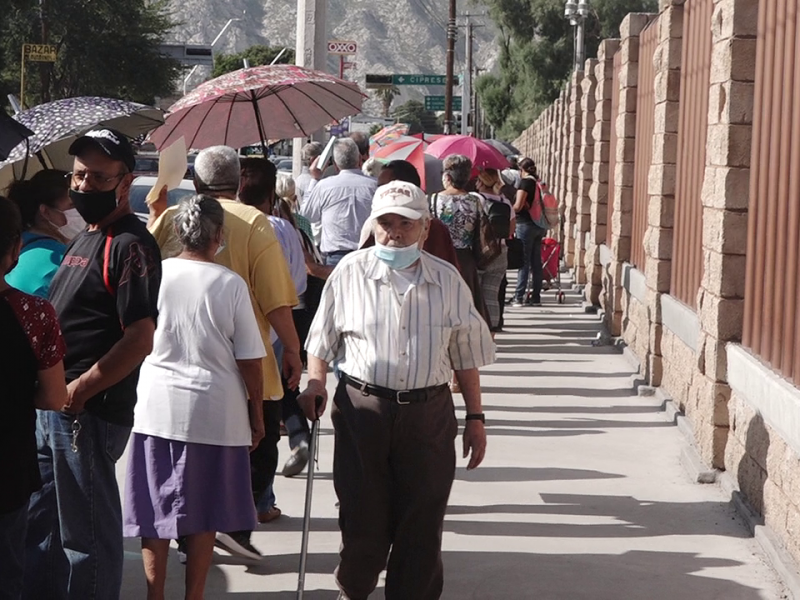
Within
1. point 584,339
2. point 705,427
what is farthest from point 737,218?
point 584,339

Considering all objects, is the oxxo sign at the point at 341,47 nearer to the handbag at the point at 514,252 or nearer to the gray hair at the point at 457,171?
the handbag at the point at 514,252

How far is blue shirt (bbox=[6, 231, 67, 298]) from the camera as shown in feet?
17.5

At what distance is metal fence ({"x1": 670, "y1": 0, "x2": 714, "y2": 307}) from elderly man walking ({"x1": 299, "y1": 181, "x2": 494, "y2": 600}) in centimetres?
475

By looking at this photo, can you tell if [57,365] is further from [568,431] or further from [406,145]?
[406,145]

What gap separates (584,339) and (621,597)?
955cm

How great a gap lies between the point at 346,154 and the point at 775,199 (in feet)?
15.1

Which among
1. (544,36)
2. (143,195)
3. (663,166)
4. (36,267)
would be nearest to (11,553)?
(36,267)

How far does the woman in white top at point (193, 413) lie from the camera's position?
5.34 m

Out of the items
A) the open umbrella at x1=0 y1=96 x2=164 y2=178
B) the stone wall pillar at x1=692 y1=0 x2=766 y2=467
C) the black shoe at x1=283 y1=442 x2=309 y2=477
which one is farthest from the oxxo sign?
the open umbrella at x1=0 y1=96 x2=164 y2=178

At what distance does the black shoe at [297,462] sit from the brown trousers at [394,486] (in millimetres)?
2863

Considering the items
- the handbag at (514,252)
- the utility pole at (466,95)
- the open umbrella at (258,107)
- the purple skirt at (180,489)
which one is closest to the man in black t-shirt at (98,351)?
the purple skirt at (180,489)

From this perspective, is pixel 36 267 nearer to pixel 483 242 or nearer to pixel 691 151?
pixel 483 242

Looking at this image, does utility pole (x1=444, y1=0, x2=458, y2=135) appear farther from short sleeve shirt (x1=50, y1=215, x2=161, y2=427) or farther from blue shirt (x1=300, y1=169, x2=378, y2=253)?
short sleeve shirt (x1=50, y1=215, x2=161, y2=427)

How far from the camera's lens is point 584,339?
15688 millimetres
